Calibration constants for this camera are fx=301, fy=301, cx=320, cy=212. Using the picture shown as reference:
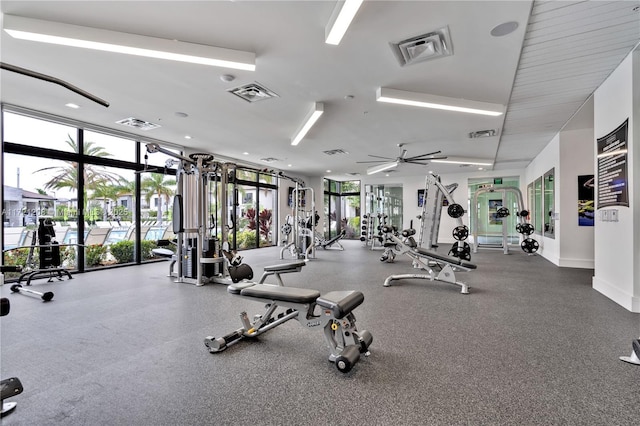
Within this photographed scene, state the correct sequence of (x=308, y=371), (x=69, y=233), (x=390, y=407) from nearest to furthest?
(x=390, y=407), (x=308, y=371), (x=69, y=233)

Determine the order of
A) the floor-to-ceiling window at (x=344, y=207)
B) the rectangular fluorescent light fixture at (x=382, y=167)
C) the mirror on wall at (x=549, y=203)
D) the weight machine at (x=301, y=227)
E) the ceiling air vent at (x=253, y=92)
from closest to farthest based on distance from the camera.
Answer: the ceiling air vent at (x=253, y=92) < the mirror on wall at (x=549, y=203) < the weight machine at (x=301, y=227) < the rectangular fluorescent light fixture at (x=382, y=167) < the floor-to-ceiling window at (x=344, y=207)

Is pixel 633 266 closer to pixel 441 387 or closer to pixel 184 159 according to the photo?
pixel 441 387

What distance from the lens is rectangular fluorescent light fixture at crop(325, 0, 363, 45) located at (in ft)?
7.36

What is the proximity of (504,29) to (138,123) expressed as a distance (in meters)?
5.88

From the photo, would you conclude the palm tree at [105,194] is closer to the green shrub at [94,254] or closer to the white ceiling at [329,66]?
the green shrub at [94,254]

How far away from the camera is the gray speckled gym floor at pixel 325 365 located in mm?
1648

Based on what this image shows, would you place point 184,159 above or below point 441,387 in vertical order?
above

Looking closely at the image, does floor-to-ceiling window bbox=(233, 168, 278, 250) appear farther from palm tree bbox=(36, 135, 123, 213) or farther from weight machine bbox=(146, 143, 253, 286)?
weight machine bbox=(146, 143, 253, 286)

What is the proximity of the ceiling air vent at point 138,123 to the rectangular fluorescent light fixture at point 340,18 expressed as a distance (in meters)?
4.44

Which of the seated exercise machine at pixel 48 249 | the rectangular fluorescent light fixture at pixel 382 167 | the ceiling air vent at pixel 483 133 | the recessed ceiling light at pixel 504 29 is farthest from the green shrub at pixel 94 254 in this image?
the ceiling air vent at pixel 483 133

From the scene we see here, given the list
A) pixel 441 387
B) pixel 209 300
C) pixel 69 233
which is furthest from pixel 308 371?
pixel 69 233

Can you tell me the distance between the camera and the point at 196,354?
2348mm

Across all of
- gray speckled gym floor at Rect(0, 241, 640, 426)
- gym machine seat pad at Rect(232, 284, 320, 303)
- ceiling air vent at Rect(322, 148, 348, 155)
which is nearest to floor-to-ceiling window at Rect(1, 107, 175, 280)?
gray speckled gym floor at Rect(0, 241, 640, 426)

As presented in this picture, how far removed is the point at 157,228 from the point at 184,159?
351 cm
